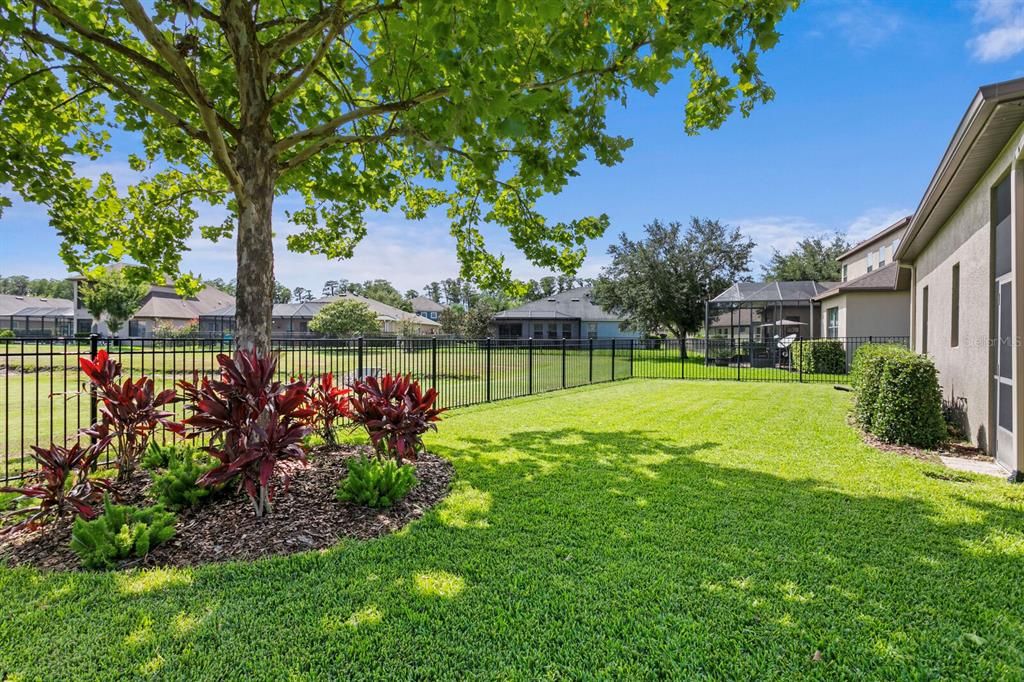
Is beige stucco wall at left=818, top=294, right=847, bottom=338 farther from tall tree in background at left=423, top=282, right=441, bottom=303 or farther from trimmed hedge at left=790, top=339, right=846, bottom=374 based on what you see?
tall tree in background at left=423, top=282, right=441, bottom=303

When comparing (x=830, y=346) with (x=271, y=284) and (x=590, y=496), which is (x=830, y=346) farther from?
(x=271, y=284)

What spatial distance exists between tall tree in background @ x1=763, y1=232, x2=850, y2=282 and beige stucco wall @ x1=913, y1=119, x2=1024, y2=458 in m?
33.4

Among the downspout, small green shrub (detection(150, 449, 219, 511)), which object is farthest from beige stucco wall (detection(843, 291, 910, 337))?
small green shrub (detection(150, 449, 219, 511))

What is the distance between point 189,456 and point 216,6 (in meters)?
5.64

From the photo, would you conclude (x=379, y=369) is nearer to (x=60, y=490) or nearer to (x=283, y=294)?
(x=60, y=490)

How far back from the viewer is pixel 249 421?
11.8 feet

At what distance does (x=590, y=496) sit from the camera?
15.1 feet

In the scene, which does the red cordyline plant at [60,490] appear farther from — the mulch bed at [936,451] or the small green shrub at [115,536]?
the mulch bed at [936,451]

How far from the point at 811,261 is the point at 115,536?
154 ft

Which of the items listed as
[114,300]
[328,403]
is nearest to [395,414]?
[328,403]

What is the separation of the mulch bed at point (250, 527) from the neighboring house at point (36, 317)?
172 feet

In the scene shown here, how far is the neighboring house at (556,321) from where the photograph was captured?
36.8m

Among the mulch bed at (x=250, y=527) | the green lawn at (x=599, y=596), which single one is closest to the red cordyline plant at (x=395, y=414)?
the mulch bed at (x=250, y=527)

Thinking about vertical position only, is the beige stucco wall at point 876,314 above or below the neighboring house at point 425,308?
below
